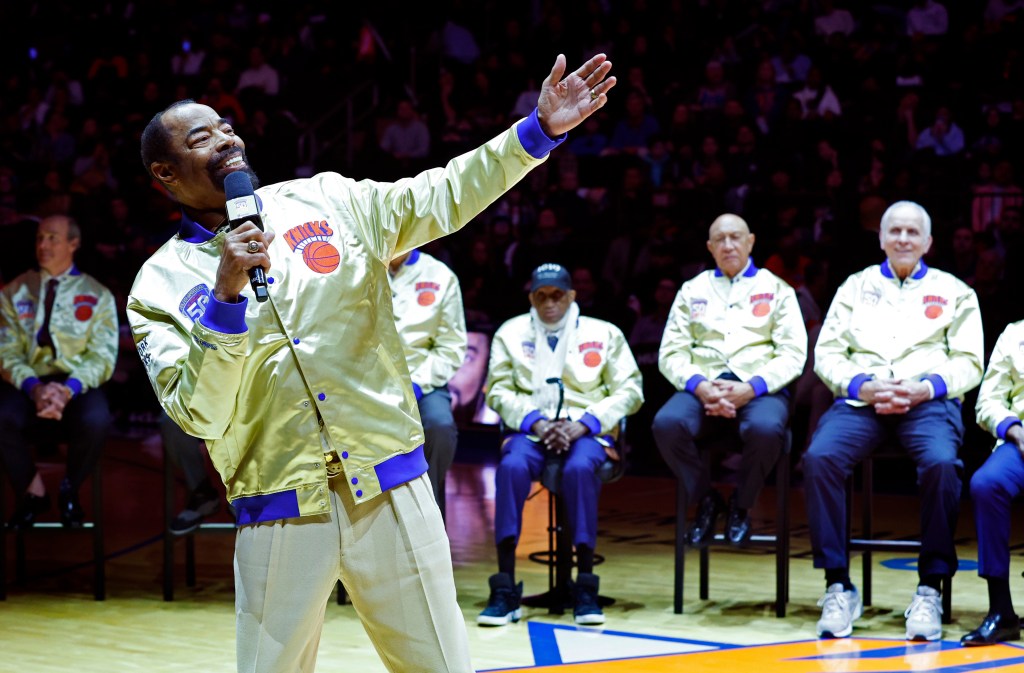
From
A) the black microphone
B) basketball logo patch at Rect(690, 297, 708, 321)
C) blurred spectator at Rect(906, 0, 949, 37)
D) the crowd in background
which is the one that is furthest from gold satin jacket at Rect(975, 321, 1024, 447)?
blurred spectator at Rect(906, 0, 949, 37)

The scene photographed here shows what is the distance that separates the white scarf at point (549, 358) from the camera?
230 inches

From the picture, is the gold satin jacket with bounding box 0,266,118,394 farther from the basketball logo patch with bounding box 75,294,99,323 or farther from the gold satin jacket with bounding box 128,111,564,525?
the gold satin jacket with bounding box 128,111,564,525

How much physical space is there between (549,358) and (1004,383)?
1999 mm

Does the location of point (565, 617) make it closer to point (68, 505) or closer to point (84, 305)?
point (68, 505)

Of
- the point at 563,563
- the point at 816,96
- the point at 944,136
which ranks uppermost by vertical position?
the point at 816,96

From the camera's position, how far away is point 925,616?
5.00 metres

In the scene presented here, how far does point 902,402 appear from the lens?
17.6ft

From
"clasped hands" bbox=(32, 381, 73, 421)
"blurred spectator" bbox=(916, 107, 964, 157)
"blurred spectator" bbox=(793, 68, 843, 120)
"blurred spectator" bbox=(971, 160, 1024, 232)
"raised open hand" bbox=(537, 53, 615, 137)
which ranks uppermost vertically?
"blurred spectator" bbox=(793, 68, 843, 120)

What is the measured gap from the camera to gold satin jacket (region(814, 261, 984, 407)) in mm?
5520

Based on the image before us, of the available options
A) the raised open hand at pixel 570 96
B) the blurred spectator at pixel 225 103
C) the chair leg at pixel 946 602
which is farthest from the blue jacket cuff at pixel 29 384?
the blurred spectator at pixel 225 103

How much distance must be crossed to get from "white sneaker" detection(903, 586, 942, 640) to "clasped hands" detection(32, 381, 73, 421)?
3960 millimetres

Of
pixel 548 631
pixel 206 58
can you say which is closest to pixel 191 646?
pixel 548 631

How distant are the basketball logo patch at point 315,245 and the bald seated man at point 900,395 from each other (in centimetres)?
329

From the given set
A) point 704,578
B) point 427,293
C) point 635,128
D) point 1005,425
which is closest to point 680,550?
point 704,578
